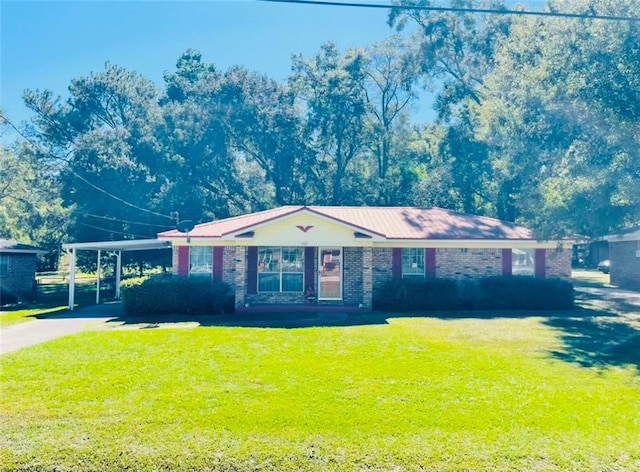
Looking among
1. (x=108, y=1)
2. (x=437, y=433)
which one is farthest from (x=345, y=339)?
(x=108, y=1)

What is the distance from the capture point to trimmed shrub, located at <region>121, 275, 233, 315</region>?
15.8m

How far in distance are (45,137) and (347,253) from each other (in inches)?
1117

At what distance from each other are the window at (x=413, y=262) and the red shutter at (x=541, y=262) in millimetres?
4586

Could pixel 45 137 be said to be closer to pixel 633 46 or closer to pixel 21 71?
pixel 21 71

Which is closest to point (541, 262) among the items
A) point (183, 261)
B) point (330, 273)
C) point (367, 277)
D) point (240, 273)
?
point (367, 277)

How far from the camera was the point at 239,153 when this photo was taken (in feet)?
120

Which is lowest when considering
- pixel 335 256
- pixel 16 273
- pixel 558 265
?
pixel 16 273

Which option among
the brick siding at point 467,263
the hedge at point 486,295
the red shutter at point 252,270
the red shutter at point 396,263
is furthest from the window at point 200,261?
the brick siding at point 467,263

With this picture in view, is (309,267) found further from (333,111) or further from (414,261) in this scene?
(333,111)

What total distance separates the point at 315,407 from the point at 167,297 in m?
10.4

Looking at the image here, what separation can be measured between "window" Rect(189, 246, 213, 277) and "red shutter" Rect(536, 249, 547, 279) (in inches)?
498

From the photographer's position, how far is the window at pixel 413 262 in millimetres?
18016

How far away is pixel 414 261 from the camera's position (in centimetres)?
1806

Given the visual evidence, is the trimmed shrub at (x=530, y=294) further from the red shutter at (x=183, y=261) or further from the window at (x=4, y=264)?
the window at (x=4, y=264)
